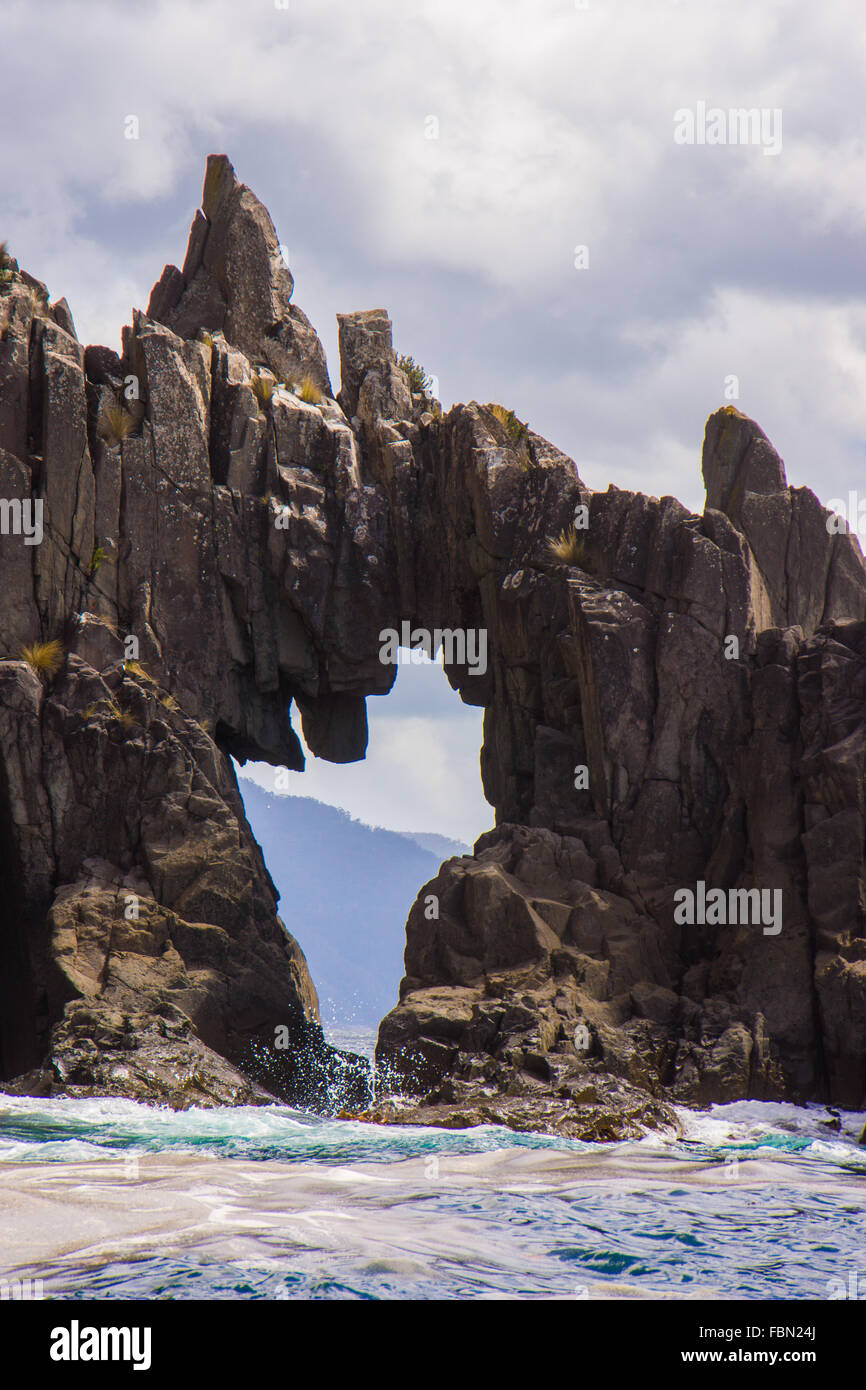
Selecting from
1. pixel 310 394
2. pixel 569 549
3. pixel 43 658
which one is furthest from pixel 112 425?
pixel 569 549

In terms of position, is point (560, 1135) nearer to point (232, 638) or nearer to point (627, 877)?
point (627, 877)

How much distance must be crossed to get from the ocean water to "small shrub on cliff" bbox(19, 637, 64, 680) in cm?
1044

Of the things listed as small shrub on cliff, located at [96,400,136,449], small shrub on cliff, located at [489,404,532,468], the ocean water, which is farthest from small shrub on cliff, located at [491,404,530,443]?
the ocean water

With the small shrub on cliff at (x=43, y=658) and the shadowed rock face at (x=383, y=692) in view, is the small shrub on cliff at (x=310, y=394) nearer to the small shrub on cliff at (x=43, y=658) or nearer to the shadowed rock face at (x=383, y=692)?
the shadowed rock face at (x=383, y=692)

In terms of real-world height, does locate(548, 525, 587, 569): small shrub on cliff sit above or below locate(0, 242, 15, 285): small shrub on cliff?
below

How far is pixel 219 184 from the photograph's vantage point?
1460 inches

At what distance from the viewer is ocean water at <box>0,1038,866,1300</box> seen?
10.7 meters

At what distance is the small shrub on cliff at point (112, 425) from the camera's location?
31.0 m

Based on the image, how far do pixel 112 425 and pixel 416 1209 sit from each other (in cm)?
2267

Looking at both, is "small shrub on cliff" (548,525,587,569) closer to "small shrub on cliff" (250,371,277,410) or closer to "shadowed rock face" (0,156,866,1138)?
"shadowed rock face" (0,156,866,1138)

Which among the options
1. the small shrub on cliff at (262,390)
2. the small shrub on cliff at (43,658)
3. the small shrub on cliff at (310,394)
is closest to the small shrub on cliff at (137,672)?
the small shrub on cliff at (43,658)

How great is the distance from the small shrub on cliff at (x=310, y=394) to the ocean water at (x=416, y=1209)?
66.4 ft

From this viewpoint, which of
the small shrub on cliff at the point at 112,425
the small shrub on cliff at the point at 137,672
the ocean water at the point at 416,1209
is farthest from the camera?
the small shrub on cliff at the point at 112,425
